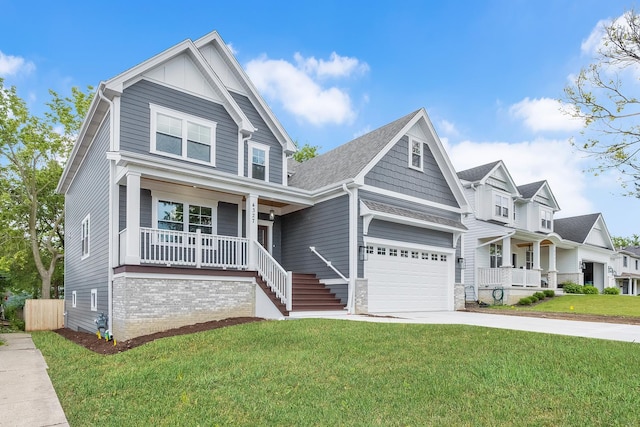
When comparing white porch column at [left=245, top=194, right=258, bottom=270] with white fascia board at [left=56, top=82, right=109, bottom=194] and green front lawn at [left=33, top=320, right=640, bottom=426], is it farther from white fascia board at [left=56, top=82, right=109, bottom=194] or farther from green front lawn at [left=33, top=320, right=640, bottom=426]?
white fascia board at [left=56, top=82, right=109, bottom=194]

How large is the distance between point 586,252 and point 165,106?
28941 mm

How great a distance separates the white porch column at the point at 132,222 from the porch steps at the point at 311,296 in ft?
13.8

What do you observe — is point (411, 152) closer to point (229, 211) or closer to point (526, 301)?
point (229, 211)

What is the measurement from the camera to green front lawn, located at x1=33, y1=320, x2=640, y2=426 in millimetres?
4172

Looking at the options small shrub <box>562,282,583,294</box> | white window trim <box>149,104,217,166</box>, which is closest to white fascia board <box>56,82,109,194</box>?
white window trim <box>149,104,217,166</box>

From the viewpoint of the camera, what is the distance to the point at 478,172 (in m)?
24.2

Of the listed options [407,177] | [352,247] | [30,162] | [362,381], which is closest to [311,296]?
[352,247]

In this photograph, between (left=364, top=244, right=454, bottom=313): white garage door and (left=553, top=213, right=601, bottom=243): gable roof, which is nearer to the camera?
(left=364, top=244, right=454, bottom=313): white garage door

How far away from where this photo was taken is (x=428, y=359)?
235 inches

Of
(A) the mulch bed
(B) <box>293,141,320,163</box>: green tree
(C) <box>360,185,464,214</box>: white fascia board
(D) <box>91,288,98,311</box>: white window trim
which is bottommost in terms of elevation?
(A) the mulch bed

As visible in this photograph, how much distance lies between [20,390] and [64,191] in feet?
50.9

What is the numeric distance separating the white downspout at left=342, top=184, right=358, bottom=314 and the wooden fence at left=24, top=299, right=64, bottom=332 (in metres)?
11.8

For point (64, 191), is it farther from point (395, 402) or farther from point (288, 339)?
point (395, 402)

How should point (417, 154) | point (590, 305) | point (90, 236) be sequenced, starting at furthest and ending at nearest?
point (590, 305) < point (417, 154) < point (90, 236)
